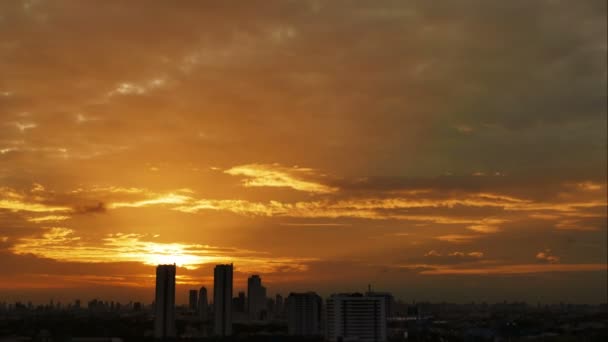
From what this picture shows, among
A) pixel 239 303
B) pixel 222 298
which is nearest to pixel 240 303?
pixel 239 303

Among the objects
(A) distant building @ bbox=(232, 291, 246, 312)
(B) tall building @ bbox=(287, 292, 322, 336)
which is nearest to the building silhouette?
(A) distant building @ bbox=(232, 291, 246, 312)

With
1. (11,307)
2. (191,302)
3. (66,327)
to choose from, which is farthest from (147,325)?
(11,307)

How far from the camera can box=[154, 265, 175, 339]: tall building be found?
77750 millimetres

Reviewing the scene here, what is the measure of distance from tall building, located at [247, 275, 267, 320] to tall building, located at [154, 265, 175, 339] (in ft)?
155

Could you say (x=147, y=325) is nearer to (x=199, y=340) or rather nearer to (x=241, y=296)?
(x=199, y=340)

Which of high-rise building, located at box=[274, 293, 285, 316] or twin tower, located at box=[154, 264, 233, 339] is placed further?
high-rise building, located at box=[274, 293, 285, 316]

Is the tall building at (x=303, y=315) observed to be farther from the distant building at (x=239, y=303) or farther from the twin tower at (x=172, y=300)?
the distant building at (x=239, y=303)

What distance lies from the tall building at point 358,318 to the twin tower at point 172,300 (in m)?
19.5

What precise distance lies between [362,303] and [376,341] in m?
4.18

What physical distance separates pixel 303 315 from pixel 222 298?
11092mm

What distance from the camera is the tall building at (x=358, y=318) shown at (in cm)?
6656

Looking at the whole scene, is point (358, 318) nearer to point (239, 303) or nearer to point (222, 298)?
point (222, 298)

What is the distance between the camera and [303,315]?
84.1 meters

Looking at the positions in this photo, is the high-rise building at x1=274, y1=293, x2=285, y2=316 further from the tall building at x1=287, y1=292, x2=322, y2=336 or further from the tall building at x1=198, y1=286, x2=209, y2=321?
the tall building at x1=287, y1=292, x2=322, y2=336
